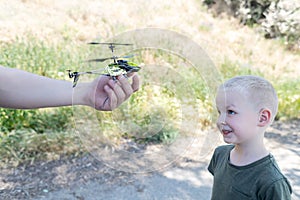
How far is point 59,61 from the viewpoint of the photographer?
464 centimetres

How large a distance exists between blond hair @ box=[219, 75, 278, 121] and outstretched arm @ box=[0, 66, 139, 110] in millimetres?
472

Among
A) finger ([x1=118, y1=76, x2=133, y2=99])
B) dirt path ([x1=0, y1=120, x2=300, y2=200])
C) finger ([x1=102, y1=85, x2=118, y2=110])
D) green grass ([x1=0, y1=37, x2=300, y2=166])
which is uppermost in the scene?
finger ([x1=118, y1=76, x2=133, y2=99])

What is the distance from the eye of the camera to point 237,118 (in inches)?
57.1

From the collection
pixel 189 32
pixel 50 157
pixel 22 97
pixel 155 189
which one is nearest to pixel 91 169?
pixel 50 157

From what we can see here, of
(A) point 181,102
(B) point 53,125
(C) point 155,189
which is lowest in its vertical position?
(C) point 155,189

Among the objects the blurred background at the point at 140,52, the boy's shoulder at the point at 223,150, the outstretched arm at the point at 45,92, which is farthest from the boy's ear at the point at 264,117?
the outstretched arm at the point at 45,92

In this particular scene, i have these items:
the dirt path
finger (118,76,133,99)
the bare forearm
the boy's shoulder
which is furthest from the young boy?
the dirt path

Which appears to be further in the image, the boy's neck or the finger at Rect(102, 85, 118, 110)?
the boy's neck

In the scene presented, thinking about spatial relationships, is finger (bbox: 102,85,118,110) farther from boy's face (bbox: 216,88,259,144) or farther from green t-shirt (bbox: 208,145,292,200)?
green t-shirt (bbox: 208,145,292,200)

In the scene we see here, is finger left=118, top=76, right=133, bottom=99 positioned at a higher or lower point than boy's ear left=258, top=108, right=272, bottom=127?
higher

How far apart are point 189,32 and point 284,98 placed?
244 centimetres

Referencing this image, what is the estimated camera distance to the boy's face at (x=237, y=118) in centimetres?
145

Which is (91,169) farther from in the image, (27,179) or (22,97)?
(22,97)

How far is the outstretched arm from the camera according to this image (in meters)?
1.46
